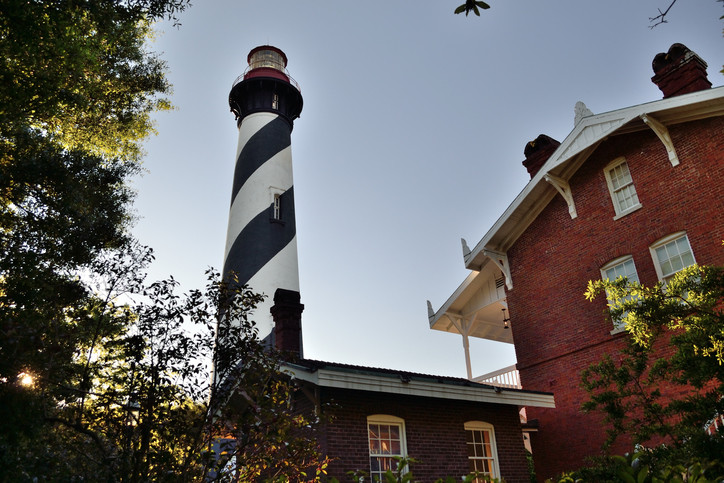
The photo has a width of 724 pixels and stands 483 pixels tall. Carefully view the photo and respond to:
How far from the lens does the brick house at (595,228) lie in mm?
11992

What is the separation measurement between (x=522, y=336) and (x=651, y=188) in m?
5.02

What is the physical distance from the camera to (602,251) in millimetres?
13469

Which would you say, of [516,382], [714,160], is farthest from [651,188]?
[516,382]

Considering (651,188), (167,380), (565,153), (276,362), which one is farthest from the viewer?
(565,153)

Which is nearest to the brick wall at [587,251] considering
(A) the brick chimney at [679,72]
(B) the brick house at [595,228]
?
(B) the brick house at [595,228]

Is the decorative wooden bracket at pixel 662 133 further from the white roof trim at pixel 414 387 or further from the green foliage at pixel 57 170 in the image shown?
the green foliage at pixel 57 170

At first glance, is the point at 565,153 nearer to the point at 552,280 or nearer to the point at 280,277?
the point at 552,280

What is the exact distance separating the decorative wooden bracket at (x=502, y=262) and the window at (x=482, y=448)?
5211mm

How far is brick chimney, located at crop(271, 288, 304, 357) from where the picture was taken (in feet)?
33.7

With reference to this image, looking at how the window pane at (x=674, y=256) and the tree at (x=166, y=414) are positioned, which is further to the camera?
the window pane at (x=674, y=256)

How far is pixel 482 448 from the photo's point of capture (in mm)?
11383

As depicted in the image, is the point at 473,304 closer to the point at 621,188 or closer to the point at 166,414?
the point at 621,188

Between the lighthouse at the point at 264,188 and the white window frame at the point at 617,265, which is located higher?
the lighthouse at the point at 264,188

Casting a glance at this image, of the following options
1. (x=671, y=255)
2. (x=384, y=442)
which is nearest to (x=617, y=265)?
(x=671, y=255)
